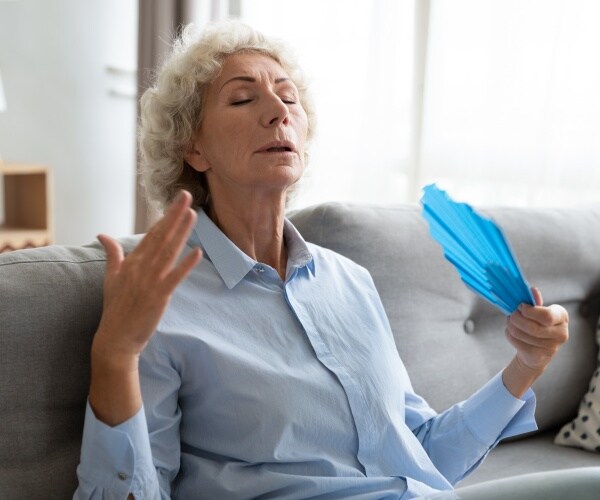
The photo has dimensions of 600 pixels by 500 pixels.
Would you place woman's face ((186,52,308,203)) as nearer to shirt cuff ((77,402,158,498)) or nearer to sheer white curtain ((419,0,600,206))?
shirt cuff ((77,402,158,498))

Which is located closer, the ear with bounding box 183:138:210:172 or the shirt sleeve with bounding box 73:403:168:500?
the shirt sleeve with bounding box 73:403:168:500

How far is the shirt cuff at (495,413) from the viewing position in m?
1.35

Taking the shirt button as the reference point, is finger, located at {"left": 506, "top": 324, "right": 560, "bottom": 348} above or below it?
above

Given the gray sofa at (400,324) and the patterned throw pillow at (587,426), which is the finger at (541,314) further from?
the patterned throw pillow at (587,426)

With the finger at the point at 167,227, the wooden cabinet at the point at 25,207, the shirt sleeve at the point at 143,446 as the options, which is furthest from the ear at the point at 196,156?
the wooden cabinet at the point at 25,207

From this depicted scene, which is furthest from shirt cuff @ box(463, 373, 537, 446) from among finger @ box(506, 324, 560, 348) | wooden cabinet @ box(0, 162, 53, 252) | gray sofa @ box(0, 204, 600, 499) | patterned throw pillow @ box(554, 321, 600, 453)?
wooden cabinet @ box(0, 162, 53, 252)

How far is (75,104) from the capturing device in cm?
425

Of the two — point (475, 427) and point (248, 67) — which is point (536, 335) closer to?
point (475, 427)

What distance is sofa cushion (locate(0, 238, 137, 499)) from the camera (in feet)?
3.63

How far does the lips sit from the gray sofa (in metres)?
0.27

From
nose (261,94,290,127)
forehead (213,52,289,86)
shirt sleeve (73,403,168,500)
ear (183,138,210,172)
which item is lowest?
shirt sleeve (73,403,168,500)

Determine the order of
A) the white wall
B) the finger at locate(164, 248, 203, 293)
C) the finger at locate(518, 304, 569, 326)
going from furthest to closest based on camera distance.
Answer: the white wall < the finger at locate(518, 304, 569, 326) < the finger at locate(164, 248, 203, 293)

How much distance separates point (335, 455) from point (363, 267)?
1.49 ft

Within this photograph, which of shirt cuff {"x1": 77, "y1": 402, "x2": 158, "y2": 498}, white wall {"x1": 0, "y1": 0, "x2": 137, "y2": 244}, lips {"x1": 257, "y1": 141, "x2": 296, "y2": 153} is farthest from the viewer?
white wall {"x1": 0, "y1": 0, "x2": 137, "y2": 244}
